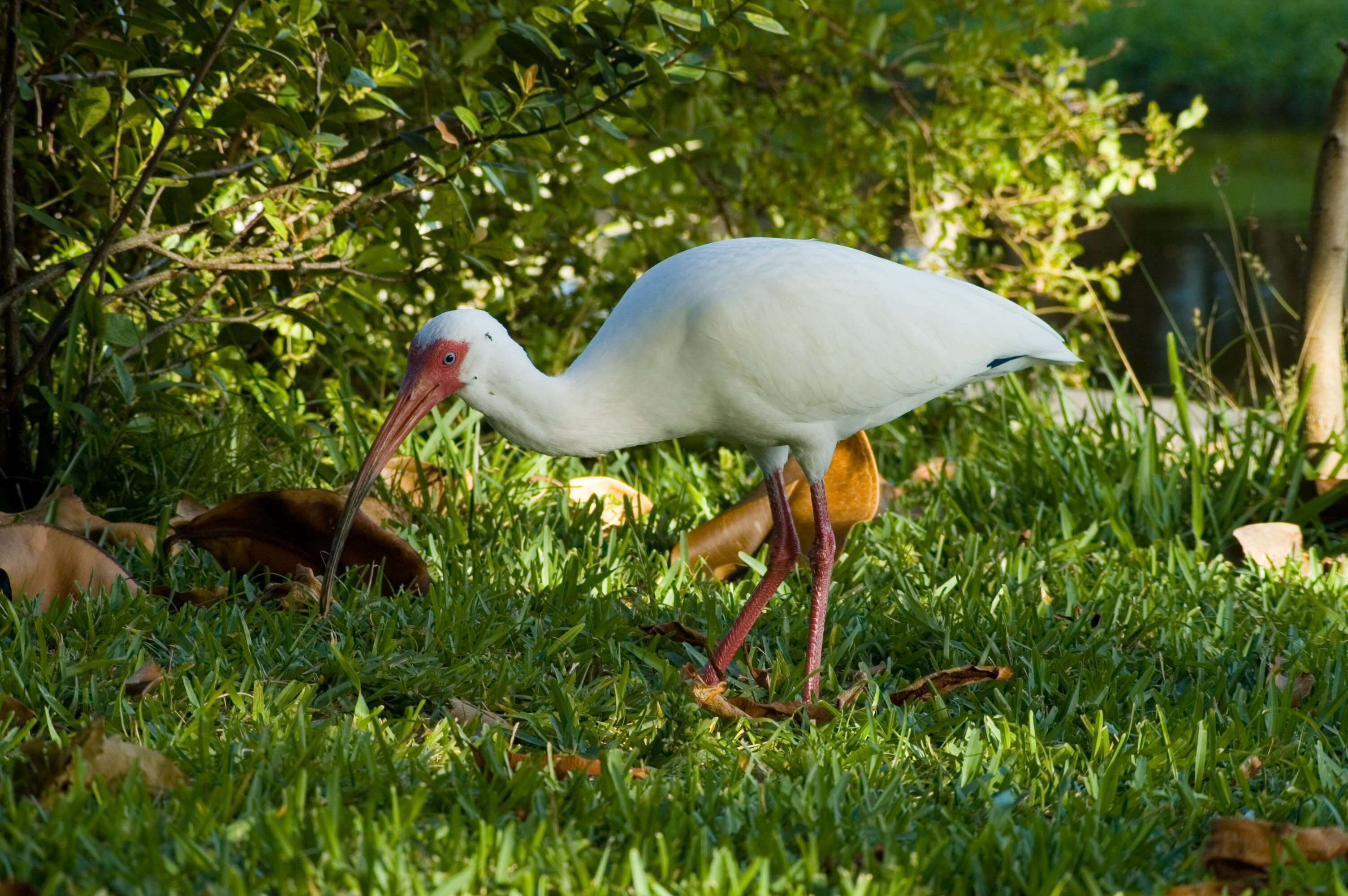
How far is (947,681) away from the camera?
2.99m

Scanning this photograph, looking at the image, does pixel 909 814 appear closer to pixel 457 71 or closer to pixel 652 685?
pixel 652 685

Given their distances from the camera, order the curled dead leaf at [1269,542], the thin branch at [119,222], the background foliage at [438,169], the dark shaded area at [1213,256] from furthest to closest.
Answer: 1. the dark shaded area at [1213,256]
2. the curled dead leaf at [1269,542]
3. the background foliage at [438,169]
4. the thin branch at [119,222]

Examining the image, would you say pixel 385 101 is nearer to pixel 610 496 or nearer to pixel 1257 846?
pixel 610 496

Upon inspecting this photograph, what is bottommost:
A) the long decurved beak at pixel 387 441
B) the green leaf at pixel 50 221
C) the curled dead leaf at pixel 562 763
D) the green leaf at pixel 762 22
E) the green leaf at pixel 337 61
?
the curled dead leaf at pixel 562 763

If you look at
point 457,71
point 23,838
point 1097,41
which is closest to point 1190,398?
point 457,71

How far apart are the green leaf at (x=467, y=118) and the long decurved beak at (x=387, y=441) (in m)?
0.69

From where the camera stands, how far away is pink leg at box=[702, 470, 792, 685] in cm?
310

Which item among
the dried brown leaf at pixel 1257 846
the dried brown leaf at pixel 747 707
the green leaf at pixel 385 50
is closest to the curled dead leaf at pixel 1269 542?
the dried brown leaf at pixel 747 707

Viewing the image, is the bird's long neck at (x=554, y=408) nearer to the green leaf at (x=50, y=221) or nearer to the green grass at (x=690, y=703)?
the green grass at (x=690, y=703)

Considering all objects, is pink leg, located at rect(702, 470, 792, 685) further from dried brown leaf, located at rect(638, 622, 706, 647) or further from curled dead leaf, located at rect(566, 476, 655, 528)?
curled dead leaf, located at rect(566, 476, 655, 528)

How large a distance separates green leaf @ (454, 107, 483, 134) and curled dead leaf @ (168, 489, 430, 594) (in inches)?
37.2

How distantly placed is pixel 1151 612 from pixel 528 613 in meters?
1.55

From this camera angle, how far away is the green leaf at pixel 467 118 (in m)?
3.25

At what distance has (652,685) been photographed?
299cm
